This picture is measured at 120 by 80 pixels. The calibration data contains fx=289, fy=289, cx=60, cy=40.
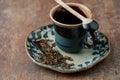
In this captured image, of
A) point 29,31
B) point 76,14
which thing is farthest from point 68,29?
point 29,31

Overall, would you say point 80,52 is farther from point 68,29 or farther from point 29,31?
point 29,31

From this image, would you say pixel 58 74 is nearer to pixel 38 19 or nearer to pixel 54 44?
pixel 54 44

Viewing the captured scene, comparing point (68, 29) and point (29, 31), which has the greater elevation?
point (68, 29)

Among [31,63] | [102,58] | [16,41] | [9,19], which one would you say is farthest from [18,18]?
[102,58]

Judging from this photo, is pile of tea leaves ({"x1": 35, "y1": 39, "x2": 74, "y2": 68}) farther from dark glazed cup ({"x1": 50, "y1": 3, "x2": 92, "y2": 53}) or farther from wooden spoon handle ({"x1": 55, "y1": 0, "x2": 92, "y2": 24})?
wooden spoon handle ({"x1": 55, "y1": 0, "x2": 92, "y2": 24})

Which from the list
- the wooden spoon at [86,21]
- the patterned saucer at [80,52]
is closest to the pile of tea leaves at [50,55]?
the patterned saucer at [80,52]

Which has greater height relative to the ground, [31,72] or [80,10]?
[80,10]
